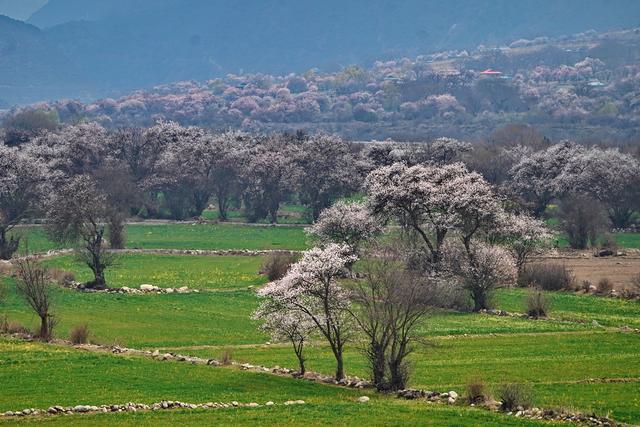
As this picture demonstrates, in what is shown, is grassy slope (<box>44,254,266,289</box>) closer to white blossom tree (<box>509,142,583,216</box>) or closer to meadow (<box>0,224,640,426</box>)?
meadow (<box>0,224,640,426</box>)

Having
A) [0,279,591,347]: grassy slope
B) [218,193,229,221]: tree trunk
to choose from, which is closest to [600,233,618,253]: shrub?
[0,279,591,347]: grassy slope

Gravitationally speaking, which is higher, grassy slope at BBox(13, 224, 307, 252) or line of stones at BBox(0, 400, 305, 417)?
grassy slope at BBox(13, 224, 307, 252)

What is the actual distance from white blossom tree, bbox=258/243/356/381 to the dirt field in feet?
108

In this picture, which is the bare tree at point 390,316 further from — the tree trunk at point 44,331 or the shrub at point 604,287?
the shrub at point 604,287

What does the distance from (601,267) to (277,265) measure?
23.9m

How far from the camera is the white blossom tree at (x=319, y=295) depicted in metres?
46.8

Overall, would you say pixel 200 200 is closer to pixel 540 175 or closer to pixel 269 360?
pixel 540 175

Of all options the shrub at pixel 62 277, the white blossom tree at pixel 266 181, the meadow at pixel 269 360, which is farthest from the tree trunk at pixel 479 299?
the white blossom tree at pixel 266 181

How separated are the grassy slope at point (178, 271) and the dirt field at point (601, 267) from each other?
68.5 feet

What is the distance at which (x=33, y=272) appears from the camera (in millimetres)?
56656

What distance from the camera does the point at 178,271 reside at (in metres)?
85.1

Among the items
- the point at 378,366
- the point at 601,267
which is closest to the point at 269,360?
the point at 378,366

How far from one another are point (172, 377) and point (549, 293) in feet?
118

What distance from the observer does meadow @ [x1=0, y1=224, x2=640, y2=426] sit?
39.6 meters
